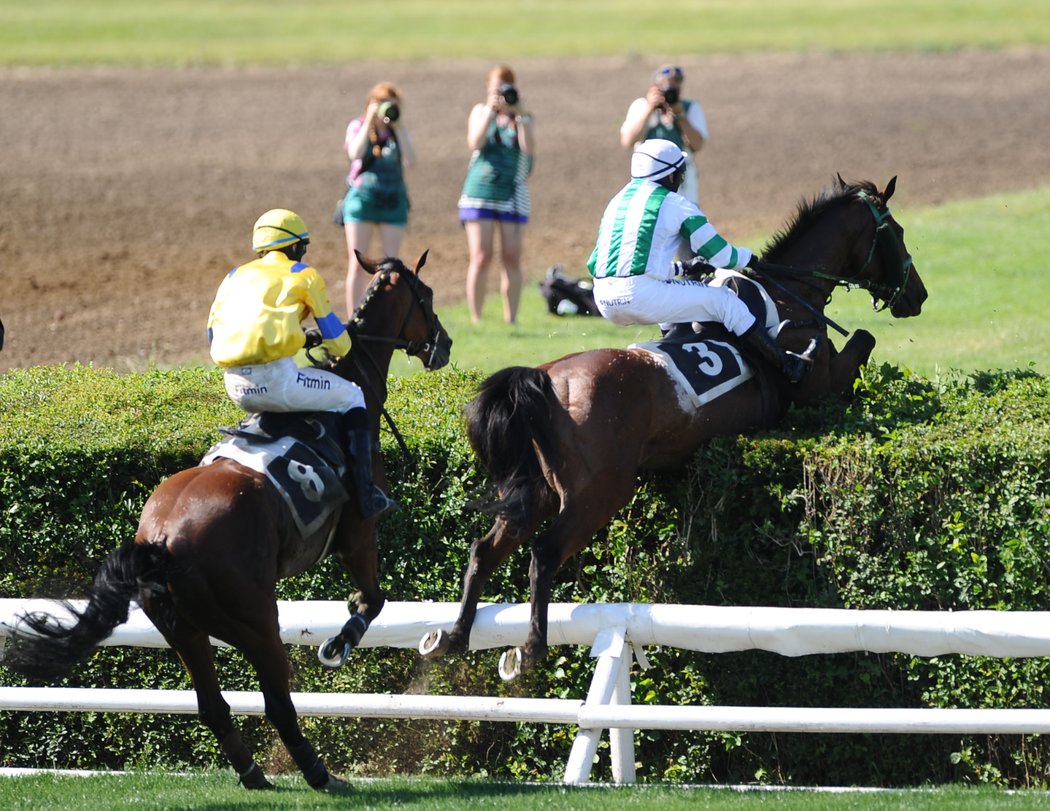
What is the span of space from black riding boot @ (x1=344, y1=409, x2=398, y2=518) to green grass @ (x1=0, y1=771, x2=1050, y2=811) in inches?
44.0

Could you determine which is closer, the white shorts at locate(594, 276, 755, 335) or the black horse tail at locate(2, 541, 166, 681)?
the black horse tail at locate(2, 541, 166, 681)

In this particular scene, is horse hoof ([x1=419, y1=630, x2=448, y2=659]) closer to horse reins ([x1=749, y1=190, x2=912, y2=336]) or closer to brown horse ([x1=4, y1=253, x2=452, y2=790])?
brown horse ([x1=4, y1=253, x2=452, y2=790])

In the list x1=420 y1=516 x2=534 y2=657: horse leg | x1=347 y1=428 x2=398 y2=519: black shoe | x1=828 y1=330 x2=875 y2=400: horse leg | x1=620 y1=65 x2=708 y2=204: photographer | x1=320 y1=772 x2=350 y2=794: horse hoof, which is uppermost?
x1=620 y1=65 x2=708 y2=204: photographer

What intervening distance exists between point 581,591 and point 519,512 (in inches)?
26.5

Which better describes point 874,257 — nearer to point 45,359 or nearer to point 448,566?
point 448,566

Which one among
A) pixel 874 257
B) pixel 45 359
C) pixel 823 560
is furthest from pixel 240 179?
pixel 823 560

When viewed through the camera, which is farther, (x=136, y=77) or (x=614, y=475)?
(x=136, y=77)

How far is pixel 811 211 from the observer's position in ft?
26.9

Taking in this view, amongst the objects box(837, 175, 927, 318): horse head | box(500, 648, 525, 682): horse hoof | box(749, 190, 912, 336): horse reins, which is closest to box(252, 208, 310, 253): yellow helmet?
box(500, 648, 525, 682): horse hoof

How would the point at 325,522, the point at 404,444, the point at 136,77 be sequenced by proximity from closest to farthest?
the point at 325,522 < the point at 404,444 < the point at 136,77

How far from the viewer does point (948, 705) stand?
21.5 ft

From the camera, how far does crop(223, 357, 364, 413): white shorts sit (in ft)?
21.2

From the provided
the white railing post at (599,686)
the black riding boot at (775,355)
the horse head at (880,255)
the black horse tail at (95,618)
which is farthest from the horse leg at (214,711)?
the horse head at (880,255)

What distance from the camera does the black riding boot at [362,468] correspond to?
6.62m
